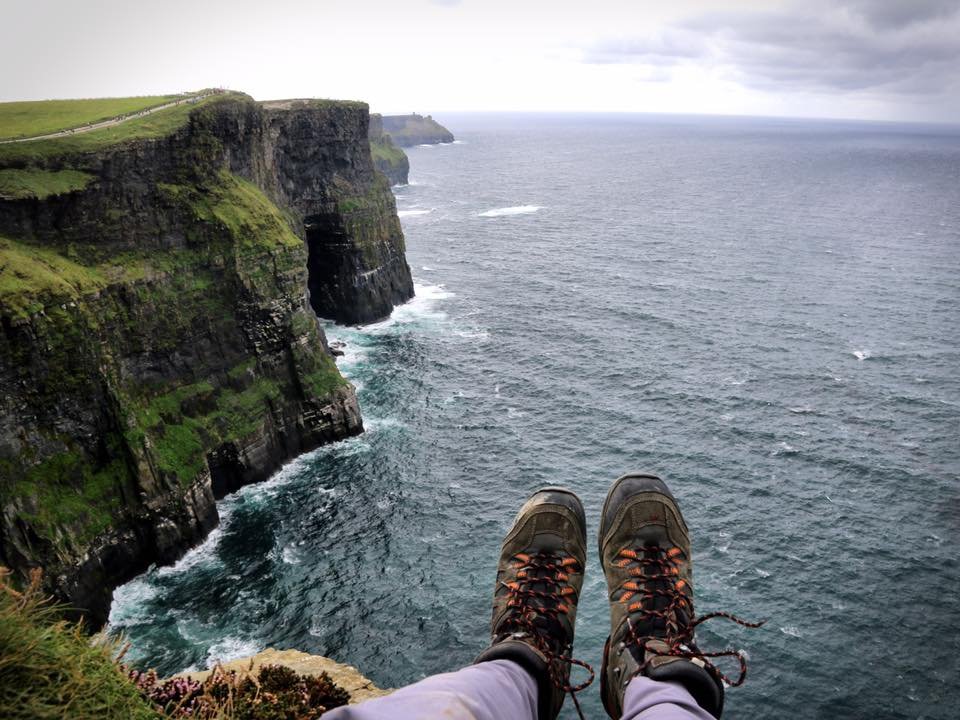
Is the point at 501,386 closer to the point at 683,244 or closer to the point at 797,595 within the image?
the point at 797,595

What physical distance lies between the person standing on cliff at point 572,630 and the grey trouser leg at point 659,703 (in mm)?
15

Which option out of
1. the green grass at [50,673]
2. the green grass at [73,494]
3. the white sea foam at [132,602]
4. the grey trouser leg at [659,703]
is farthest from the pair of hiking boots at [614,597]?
the green grass at [73,494]

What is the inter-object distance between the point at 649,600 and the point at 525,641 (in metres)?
2.56

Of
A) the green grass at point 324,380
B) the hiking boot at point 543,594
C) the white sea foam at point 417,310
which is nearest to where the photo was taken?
the hiking boot at point 543,594

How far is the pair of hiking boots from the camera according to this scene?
26.7 feet

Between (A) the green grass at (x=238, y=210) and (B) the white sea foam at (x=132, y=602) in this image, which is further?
(A) the green grass at (x=238, y=210)

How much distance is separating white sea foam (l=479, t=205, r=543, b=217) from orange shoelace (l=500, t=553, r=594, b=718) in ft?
404

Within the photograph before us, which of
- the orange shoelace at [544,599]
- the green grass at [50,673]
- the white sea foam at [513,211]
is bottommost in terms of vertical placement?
the orange shoelace at [544,599]

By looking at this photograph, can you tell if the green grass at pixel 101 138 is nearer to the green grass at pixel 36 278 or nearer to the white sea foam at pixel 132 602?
the green grass at pixel 36 278

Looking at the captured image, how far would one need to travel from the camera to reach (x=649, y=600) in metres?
10.4

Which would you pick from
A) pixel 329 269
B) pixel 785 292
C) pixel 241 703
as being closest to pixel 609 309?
pixel 785 292

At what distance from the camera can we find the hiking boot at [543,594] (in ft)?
27.1

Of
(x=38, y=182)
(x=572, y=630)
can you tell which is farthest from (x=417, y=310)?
(x=572, y=630)

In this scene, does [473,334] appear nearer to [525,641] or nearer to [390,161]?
[525,641]
